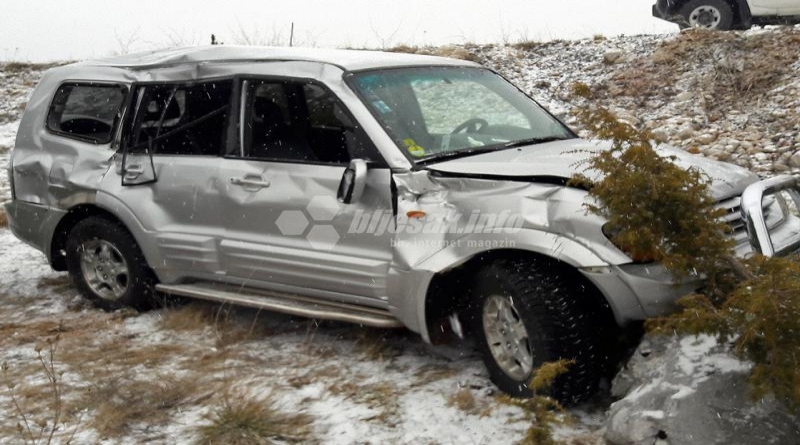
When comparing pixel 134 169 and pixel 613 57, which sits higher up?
pixel 134 169

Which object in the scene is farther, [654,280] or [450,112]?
[450,112]

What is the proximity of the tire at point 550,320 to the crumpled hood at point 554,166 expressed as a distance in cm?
39

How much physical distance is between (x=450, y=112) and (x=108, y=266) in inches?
99.7

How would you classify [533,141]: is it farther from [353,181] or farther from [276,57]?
[276,57]

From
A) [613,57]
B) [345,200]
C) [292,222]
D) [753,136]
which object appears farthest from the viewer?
[613,57]

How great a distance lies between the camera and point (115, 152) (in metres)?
5.27

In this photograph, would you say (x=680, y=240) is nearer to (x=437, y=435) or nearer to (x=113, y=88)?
(x=437, y=435)

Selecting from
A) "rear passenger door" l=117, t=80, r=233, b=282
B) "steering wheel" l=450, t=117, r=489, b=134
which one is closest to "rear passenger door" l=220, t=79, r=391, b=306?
"rear passenger door" l=117, t=80, r=233, b=282

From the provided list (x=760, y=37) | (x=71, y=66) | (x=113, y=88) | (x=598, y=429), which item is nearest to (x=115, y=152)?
(x=113, y=88)

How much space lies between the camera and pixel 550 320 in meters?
3.50

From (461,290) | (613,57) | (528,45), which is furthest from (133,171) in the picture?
(528,45)

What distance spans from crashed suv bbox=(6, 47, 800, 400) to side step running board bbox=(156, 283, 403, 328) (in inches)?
0.5

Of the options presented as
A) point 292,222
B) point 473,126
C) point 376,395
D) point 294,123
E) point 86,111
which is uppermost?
point 86,111

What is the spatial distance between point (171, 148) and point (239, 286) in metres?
0.97
